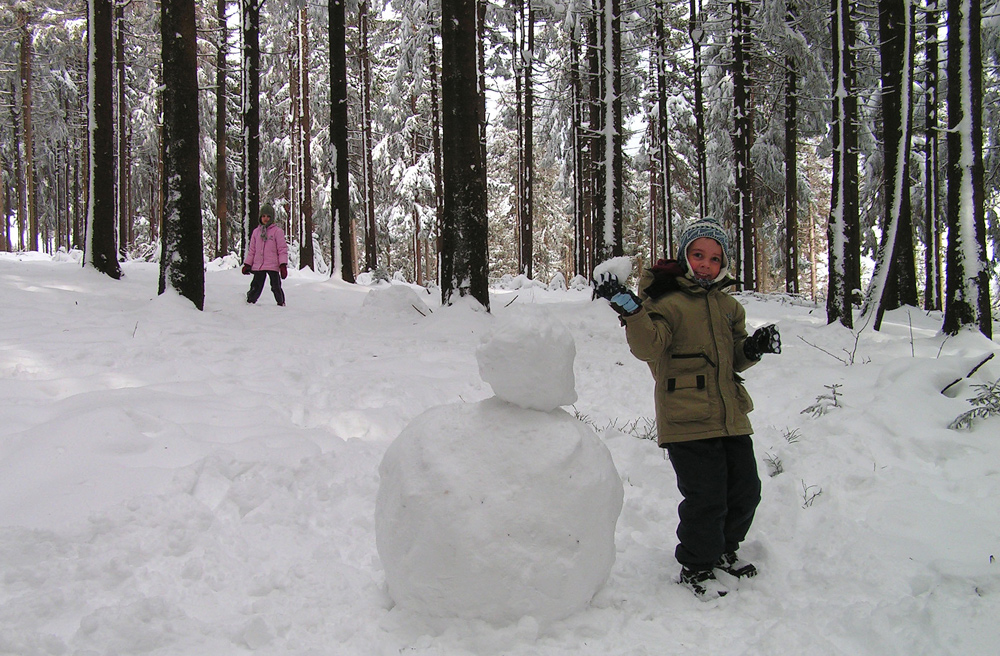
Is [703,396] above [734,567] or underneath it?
above

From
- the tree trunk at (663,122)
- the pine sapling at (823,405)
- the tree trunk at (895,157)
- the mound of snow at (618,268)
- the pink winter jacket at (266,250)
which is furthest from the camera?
the tree trunk at (663,122)

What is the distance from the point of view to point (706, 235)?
3.15 meters

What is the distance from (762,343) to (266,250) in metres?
8.49

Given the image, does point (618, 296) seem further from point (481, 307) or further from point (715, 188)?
point (715, 188)

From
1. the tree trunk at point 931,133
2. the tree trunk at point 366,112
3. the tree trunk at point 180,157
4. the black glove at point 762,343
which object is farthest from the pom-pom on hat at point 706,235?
the tree trunk at point 366,112

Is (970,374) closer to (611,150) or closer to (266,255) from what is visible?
(611,150)

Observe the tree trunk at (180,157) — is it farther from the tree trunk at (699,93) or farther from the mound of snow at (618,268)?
the tree trunk at (699,93)

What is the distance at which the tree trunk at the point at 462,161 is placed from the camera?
8578 mm

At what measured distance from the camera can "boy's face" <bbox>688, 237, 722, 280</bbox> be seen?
10.3 ft

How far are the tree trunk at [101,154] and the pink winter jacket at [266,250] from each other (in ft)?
10.5

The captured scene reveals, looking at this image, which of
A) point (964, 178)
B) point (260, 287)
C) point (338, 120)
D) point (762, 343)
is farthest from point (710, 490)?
point (338, 120)

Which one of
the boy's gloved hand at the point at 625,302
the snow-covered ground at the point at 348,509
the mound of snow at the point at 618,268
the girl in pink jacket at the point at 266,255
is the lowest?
the snow-covered ground at the point at 348,509

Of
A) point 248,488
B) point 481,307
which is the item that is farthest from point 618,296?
point 481,307

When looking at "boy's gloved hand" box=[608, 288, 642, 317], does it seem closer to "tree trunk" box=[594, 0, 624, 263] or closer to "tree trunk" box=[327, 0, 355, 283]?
"tree trunk" box=[594, 0, 624, 263]
